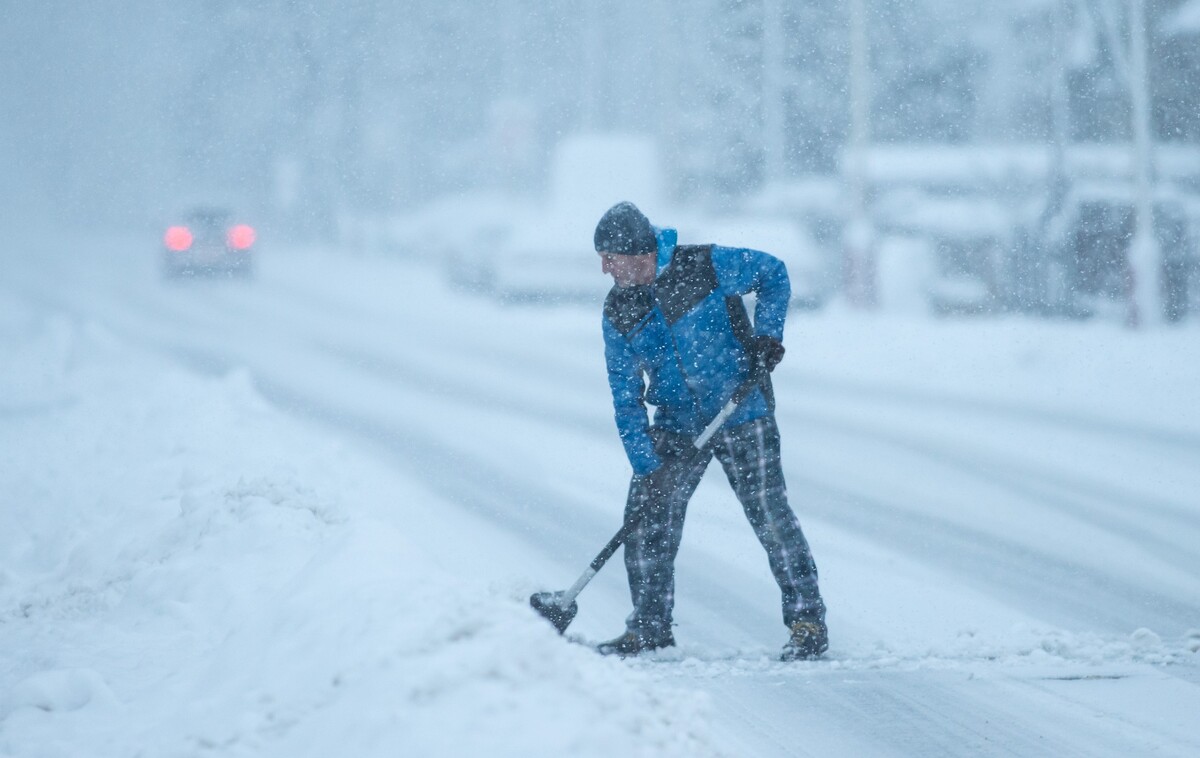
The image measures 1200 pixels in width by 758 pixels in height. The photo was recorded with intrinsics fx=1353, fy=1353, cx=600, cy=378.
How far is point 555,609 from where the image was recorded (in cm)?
504

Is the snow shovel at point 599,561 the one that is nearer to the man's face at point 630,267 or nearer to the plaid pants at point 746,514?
the plaid pants at point 746,514

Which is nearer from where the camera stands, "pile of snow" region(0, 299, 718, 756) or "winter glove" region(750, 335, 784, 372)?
"pile of snow" region(0, 299, 718, 756)

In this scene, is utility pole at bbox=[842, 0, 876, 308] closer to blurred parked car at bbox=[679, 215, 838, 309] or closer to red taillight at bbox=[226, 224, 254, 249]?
blurred parked car at bbox=[679, 215, 838, 309]

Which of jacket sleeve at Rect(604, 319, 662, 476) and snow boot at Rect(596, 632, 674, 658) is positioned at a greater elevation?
jacket sleeve at Rect(604, 319, 662, 476)

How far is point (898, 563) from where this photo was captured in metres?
6.84

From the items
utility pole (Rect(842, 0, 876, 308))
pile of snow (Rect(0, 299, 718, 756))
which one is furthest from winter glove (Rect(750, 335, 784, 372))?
utility pole (Rect(842, 0, 876, 308))

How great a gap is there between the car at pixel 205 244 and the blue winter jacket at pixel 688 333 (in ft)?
87.2

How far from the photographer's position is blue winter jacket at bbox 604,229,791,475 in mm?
4844

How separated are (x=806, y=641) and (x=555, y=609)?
940mm

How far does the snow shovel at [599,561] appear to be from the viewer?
15.9 feet

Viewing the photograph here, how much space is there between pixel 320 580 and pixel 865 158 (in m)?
16.6

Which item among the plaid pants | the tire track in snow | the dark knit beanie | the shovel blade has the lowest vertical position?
the tire track in snow

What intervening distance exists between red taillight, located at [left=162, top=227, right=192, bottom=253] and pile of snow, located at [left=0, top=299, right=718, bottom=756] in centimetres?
2185

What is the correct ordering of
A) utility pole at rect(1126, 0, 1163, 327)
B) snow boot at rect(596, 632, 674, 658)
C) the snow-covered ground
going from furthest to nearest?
1. utility pole at rect(1126, 0, 1163, 327)
2. snow boot at rect(596, 632, 674, 658)
3. the snow-covered ground
